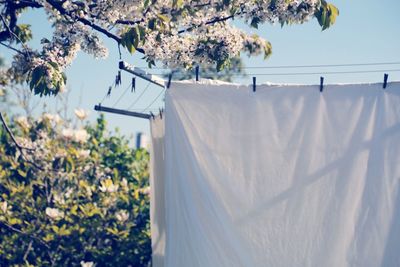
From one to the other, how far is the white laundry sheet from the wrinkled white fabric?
1.11 metres

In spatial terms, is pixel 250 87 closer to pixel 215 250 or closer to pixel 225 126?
pixel 225 126

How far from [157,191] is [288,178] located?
155 cm

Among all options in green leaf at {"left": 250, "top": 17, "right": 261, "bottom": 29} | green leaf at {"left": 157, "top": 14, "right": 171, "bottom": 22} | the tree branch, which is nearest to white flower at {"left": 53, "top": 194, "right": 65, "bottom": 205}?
the tree branch

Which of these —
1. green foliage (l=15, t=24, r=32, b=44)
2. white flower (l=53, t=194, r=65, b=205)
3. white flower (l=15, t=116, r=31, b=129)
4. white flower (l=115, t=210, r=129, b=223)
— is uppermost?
green foliage (l=15, t=24, r=32, b=44)

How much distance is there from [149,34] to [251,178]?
1.54m

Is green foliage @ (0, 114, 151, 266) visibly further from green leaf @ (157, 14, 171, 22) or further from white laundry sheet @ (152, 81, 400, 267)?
white laundry sheet @ (152, 81, 400, 267)

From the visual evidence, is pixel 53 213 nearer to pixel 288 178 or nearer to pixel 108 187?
pixel 108 187

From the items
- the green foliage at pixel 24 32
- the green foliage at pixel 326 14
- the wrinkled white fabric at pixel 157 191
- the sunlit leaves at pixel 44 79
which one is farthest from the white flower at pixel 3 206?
the green foliage at pixel 326 14

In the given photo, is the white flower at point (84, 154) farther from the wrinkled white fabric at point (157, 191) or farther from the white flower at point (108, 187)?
the wrinkled white fabric at point (157, 191)

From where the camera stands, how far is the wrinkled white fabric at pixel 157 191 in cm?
482

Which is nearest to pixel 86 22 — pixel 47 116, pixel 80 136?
pixel 80 136

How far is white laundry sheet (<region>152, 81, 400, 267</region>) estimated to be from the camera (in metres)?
3.59

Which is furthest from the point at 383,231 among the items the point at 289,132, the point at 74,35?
the point at 74,35

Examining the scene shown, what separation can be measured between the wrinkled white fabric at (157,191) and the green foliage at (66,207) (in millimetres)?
1550
